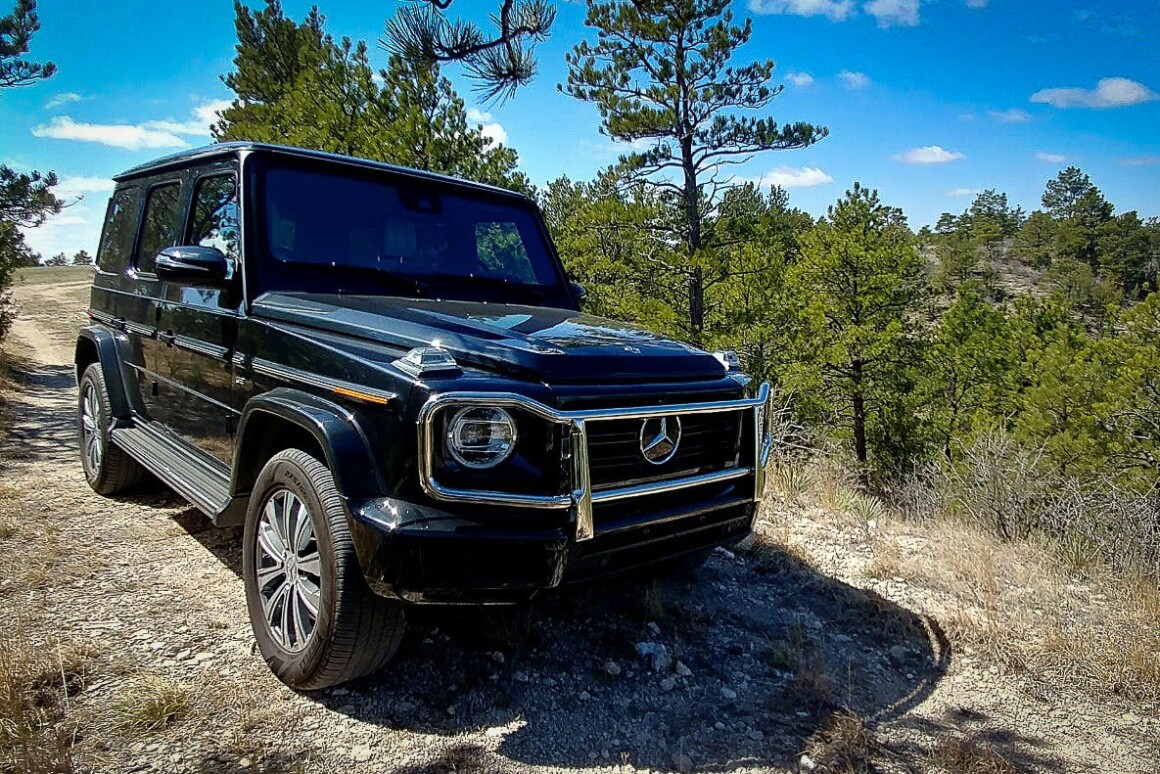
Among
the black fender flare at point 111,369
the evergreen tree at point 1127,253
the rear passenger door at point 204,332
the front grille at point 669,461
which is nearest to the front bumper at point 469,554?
the front grille at point 669,461

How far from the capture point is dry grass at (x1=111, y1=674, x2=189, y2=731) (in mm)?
2352

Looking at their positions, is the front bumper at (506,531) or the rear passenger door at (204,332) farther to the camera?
the rear passenger door at (204,332)

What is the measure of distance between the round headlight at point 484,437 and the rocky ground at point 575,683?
63 centimetres

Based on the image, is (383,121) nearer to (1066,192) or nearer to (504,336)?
(504,336)

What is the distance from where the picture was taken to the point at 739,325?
18.2 m

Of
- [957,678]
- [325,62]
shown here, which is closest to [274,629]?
[957,678]

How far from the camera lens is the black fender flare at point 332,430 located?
2244 millimetres

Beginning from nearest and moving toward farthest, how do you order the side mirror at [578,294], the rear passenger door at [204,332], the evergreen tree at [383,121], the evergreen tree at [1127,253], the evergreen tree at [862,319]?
1. the rear passenger door at [204,332]
2. the side mirror at [578,294]
3. the evergreen tree at [383,121]
4. the evergreen tree at [862,319]
5. the evergreen tree at [1127,253]

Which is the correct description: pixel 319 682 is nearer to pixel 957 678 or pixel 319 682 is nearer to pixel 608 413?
pixel 608 413

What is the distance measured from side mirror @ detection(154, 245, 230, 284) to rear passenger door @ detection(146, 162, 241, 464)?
0.31 ft

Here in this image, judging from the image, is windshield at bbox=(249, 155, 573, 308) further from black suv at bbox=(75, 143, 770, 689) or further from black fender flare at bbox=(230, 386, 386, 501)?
black fender flare at bbox=(230, 386, 386, 501)

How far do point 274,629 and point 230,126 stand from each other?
76.6 feet

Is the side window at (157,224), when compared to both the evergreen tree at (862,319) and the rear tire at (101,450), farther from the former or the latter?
the evergreen tree at (862,319)

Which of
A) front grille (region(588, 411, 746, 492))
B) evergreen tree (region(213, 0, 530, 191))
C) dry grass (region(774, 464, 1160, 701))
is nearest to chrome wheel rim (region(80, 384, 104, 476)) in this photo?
front grille (region(588, 411, 746, 492))
